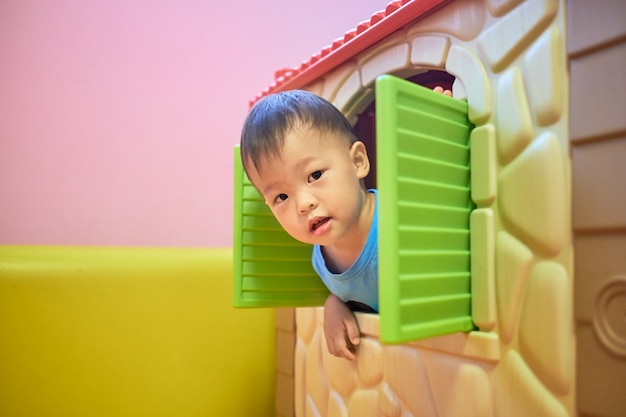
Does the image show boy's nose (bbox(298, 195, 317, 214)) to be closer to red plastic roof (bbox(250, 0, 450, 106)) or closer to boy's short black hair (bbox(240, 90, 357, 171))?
boy's short black hair (bbox(240, 90, 357, 171))

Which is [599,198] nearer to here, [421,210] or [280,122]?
[421,210]

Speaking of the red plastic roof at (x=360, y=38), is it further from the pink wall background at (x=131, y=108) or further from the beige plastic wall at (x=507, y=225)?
the pink wall background at (x=131, y=108)

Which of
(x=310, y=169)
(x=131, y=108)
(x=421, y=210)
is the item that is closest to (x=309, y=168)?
(x=310, y=169)

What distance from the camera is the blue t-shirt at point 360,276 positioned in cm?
79

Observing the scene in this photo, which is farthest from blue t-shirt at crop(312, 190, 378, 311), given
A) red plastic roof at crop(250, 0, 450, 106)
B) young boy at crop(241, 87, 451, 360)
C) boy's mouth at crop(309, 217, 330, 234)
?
red plastic roof at crop(250, 0, 450, 106)

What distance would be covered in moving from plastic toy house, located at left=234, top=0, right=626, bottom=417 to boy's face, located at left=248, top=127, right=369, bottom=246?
0.07m

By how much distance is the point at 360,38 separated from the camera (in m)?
0.89

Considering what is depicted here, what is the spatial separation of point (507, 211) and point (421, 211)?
10 cm

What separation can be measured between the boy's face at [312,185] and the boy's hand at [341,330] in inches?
7.8

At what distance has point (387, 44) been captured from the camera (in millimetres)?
859

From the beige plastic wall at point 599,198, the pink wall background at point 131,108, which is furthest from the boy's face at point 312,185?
the pink wall background at point 131,108

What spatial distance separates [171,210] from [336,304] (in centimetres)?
74

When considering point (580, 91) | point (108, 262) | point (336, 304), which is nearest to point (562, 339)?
point (580, 91)

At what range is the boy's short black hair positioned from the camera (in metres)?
0.71
